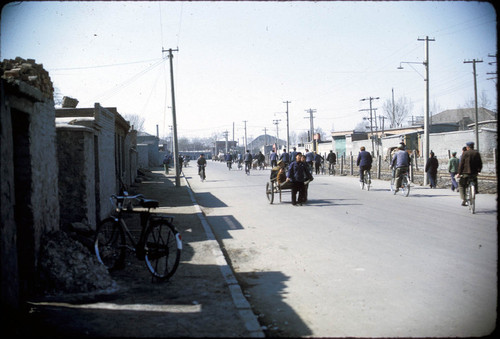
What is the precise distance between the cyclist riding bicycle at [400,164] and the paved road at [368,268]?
11.5ft

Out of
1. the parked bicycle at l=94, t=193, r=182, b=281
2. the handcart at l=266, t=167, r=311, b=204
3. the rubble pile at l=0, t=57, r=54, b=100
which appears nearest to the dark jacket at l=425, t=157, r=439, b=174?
the handcart at l=266, t=167, r=311, b=204

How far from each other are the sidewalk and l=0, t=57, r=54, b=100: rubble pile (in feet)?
9.36

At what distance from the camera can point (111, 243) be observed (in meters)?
6.55

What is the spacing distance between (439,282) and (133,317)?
3.70 metres

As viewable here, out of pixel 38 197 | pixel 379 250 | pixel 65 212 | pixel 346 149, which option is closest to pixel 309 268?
pixel 379 250

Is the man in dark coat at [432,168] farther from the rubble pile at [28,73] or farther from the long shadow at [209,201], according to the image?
the rubble pile at [28,73]

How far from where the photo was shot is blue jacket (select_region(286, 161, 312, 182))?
1409 cm

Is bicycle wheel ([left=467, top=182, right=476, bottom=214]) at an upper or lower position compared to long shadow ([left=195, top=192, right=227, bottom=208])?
upper

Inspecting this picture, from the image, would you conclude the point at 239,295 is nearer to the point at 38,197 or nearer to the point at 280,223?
the point at 38,197

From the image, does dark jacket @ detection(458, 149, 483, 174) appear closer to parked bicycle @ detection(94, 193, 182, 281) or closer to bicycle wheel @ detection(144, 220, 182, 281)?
parked bicycle @ detection(94, 193, 182, 281)

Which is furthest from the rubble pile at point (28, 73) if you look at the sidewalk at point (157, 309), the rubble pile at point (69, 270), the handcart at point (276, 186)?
the handcart at point (276, 186)

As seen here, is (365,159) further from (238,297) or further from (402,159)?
(238,297)

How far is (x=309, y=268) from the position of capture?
669 centimetres

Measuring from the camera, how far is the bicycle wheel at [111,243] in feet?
21.0
